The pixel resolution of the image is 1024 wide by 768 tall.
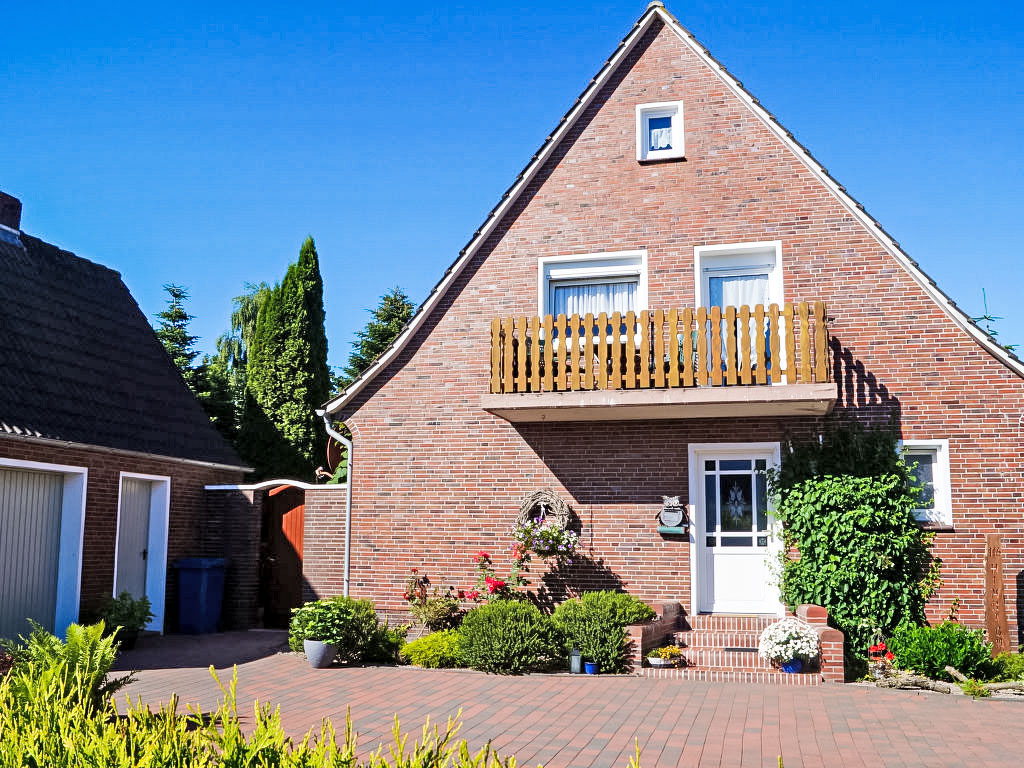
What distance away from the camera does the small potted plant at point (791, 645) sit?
1035 cm

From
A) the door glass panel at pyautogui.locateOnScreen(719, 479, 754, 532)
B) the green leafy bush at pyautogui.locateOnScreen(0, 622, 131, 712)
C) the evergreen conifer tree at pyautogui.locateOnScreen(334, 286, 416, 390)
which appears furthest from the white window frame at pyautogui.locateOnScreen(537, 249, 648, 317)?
the evergreen conifer tree at pyautogui.locateOnScreen(334, 286, 416, 390)

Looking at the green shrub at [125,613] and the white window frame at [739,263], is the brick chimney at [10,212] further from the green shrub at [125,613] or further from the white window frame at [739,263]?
the white window frame at [739,263]

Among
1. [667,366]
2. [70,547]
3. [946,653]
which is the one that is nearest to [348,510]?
[70,547]

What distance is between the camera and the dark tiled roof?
42.2 ft

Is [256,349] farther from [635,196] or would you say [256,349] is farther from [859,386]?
[859,386]

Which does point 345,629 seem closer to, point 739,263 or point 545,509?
point 545,509

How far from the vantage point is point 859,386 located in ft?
39.8

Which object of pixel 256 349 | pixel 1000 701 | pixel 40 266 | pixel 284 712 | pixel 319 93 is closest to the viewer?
pixel 284 712

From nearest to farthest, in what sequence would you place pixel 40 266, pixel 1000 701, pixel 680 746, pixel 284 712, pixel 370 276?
pixel 680 746, pixel 284 712, pixel 1000 701, pixel 40 266, pixel 370 276

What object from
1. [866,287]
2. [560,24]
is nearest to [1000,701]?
[866,287]

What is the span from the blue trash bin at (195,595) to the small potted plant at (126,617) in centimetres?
165

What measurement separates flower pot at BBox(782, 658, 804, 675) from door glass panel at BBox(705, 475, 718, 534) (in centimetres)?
245

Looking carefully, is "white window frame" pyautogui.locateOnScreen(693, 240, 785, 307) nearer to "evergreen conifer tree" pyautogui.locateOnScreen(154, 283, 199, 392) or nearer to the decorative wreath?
the decorative wreath

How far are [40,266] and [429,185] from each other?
715cm
